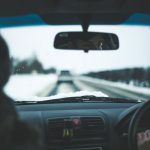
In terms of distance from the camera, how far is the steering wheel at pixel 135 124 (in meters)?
4.84

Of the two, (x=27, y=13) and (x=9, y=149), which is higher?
(x=27, y=13)

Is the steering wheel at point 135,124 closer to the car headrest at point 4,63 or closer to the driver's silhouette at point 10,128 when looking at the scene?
the driver's silhouette at point 10,128

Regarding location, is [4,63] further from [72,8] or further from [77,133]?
[77,133]

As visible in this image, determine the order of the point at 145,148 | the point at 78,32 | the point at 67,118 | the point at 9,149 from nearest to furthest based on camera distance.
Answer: the point at 9,149
the point at 145,148
the point at 78,32
the point at 67,118

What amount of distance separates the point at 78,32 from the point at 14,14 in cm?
78

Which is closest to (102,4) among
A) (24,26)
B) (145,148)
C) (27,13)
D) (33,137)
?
(27,13)

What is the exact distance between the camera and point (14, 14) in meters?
5.57

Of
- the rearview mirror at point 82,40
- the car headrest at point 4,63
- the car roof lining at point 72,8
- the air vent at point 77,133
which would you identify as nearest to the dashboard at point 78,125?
the air vent at point 77,133

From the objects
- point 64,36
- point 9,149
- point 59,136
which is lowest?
point 59,136

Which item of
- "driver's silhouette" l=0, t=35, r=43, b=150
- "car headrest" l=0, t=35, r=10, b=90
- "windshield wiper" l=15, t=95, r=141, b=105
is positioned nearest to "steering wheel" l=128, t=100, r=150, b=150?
"windshield wiper" l=15, t=95, r=141, b=105

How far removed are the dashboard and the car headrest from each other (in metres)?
2.66

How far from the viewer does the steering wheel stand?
484cm

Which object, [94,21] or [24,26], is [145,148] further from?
[24,26]

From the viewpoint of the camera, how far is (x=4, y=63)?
289 cm
